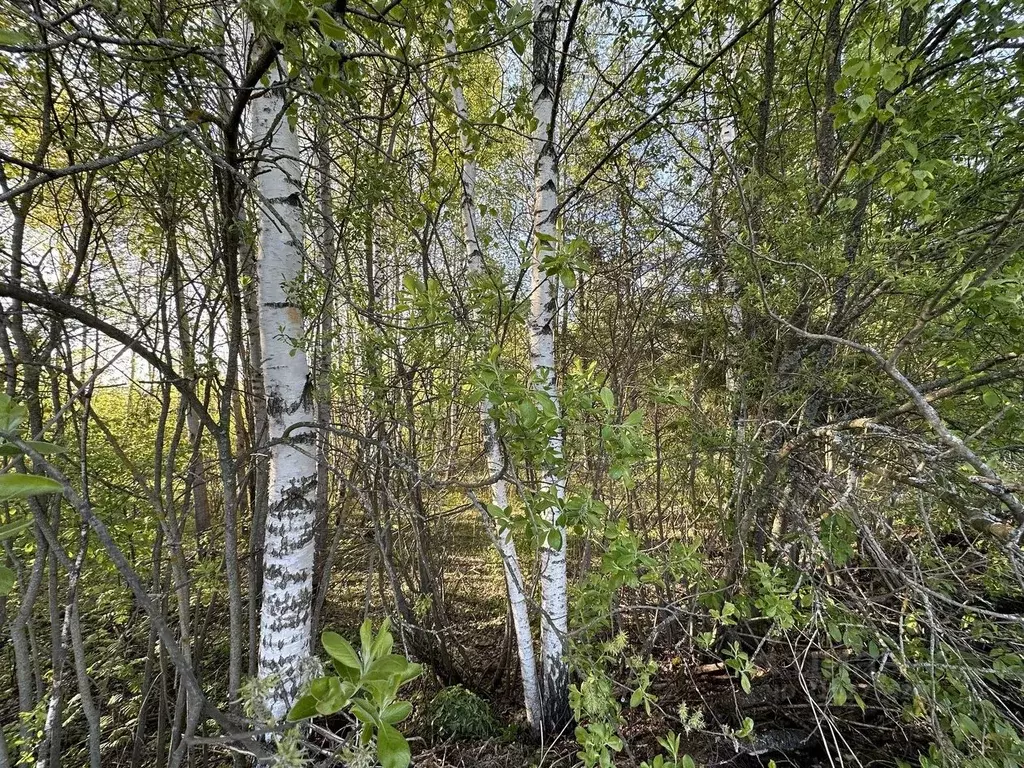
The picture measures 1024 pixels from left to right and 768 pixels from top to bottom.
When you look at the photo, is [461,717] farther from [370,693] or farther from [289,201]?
[289,201]

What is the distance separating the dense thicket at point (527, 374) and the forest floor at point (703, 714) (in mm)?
31

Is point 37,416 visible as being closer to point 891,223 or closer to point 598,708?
point 598,708

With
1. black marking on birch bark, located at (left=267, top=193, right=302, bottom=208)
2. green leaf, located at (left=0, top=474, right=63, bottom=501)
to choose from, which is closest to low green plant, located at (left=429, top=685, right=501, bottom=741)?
green leaf, located at (left=0, top=474, right=63, bottom=501)

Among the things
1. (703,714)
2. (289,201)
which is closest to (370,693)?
(289,201)

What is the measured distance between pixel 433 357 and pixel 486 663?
2.83 m

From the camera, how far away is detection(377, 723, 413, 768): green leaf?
23.7 inches

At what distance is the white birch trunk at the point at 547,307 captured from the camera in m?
1.96

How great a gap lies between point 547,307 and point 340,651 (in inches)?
69.5

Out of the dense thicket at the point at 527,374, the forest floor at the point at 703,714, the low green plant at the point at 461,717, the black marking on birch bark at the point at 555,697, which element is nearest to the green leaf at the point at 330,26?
the dense thicket at the point at 527,374

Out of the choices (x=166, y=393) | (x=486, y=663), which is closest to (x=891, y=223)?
(x=166, y=393)

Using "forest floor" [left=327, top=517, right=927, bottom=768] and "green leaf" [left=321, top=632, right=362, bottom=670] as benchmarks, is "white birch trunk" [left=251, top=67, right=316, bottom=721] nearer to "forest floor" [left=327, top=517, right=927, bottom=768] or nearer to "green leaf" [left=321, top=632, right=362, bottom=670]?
"forest floor" [left=327, top=517, right=927, bottom=768]

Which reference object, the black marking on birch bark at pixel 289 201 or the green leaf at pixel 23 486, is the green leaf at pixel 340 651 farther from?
the black marking on birch bark at pixel 289 201

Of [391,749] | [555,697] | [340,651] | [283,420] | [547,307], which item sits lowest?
[555,697]

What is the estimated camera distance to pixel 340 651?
0.68m
